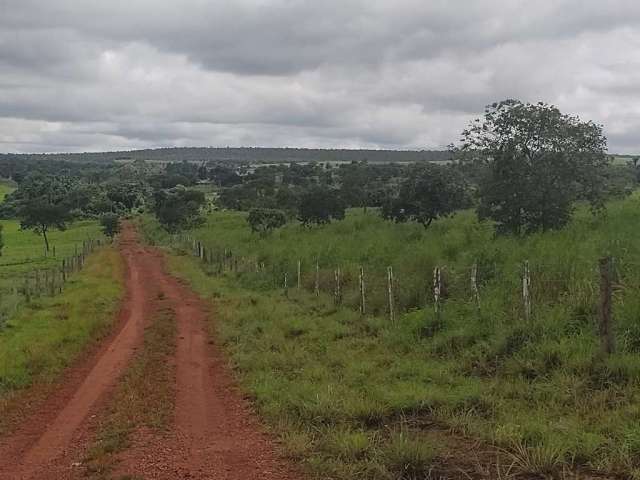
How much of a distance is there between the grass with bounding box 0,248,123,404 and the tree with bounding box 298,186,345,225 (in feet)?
74.1

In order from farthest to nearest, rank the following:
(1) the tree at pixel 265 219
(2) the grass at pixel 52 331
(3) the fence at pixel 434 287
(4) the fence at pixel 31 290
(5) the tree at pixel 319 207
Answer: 1. (1) the tree at pixel 265 219
2. (5) the tree at pixel 319 207
3. (4) the fence at pixel 31 290
4. (2) the grass at pixel 52 331
5. (3) the fence at pixel 434 287

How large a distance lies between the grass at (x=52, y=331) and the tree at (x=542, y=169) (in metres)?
13.8

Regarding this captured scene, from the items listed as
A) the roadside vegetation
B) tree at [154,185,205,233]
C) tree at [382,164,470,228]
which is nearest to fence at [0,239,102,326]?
the roadside vegetation

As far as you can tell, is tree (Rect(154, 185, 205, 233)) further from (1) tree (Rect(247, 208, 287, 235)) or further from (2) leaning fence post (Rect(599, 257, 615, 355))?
(2) leaning fence post (Rect(599, 257, 615, 355))

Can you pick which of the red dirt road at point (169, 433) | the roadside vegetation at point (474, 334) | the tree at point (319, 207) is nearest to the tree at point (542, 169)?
the roadside vegetation at point (474, 334)

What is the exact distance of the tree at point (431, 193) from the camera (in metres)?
37.4

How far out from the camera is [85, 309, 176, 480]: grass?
763 centimetres

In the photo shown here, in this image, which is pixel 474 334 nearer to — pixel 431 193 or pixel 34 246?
pixel 431 193

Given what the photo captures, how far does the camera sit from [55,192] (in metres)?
100

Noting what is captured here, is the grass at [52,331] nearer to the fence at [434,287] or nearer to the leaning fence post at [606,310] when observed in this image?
the fence at [434,287]

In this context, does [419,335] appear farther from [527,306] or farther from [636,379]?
[636,379]

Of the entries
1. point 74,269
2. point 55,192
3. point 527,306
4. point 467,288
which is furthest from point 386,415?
point 55,192

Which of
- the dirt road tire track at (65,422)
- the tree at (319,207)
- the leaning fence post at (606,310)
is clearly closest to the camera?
the dirt road tire track at (65,422)

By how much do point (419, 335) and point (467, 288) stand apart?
255 cm
